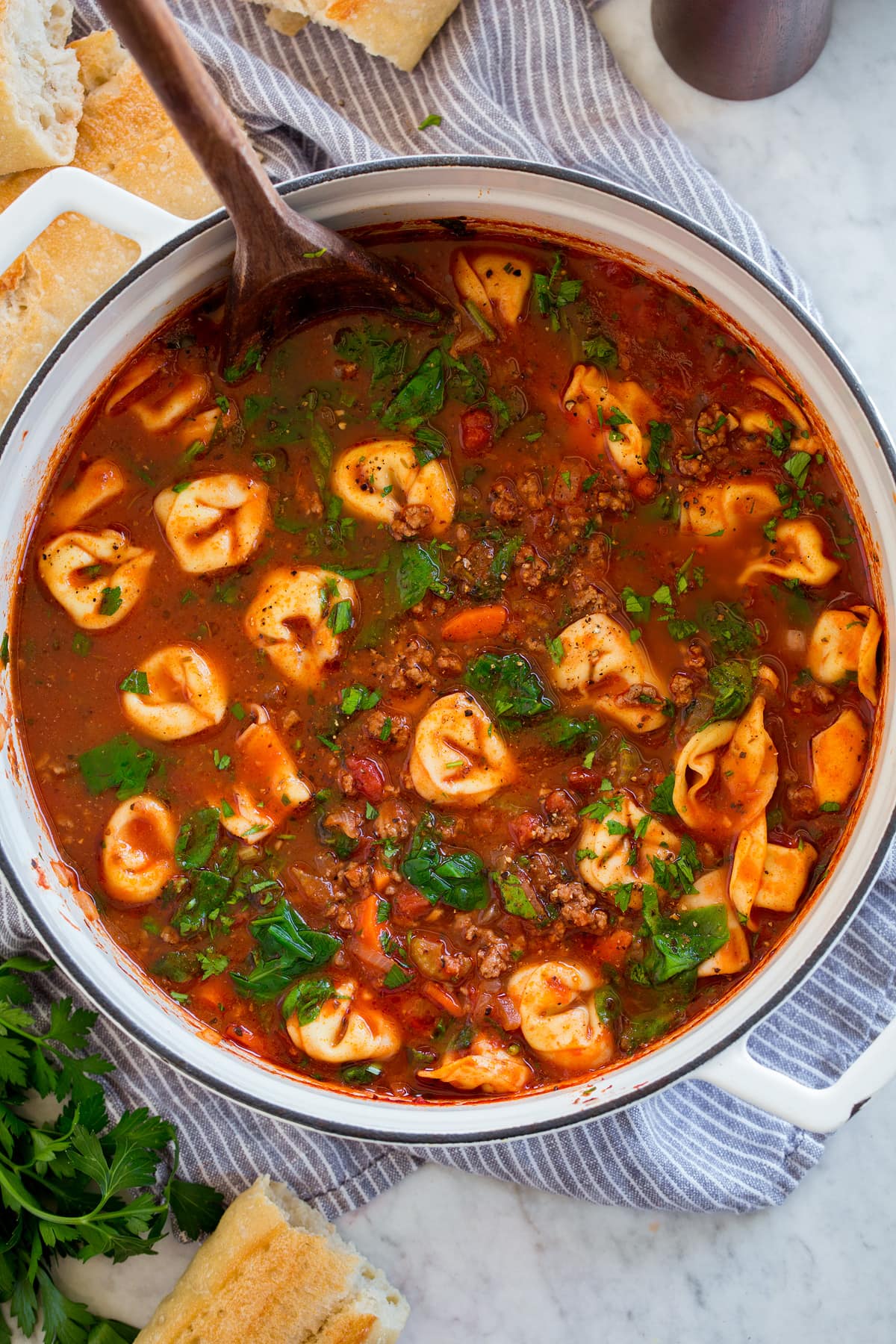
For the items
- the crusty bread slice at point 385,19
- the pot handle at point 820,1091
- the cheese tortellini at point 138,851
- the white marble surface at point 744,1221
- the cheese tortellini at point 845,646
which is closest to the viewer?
the pot handle at point 820,1091

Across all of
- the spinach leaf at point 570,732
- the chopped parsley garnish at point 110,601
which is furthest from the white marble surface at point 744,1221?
the chopped parsley garnish at point 110,601

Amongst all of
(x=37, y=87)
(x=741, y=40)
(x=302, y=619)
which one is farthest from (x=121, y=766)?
(x=741, y=40)

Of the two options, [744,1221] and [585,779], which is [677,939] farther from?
[744,1221]

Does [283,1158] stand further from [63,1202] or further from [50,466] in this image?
Answer: [50,466]

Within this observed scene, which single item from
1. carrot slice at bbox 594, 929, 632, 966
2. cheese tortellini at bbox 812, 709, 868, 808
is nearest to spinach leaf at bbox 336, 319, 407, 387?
cheese tortellini at bbox 812, 709, 868, 808

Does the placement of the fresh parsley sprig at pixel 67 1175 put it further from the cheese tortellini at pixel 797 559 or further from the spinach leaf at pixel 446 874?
the cheese tortellini at pixel 797 559
